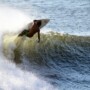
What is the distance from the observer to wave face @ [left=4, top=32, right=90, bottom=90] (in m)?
17.4

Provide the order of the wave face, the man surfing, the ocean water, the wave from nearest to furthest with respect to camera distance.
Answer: the ocean water, the wave face, the man surfing, the wave

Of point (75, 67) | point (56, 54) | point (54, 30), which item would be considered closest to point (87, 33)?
point (54, 30)

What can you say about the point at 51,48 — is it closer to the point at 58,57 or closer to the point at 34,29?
the point at 58,57

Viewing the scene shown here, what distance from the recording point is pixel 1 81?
1538cm

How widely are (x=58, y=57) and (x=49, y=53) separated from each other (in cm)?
90

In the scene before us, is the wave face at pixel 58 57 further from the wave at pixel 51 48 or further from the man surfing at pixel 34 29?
the man surfing at pixel 34 29

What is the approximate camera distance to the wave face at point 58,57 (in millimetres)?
17422

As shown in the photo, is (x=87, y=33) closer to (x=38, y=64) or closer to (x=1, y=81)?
(x=38, y=64)

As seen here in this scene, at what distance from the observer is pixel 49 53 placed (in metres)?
21.3

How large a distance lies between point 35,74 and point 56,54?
3.52 metres

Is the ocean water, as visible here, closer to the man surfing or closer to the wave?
Result: the wave

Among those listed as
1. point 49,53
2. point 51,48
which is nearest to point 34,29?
point 49,53

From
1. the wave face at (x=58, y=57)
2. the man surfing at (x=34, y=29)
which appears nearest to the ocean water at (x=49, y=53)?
the wave face at (x=58, y=57)

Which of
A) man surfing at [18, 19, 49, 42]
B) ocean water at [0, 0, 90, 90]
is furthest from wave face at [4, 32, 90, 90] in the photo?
man surfing at [18, 19, 49, 42]
